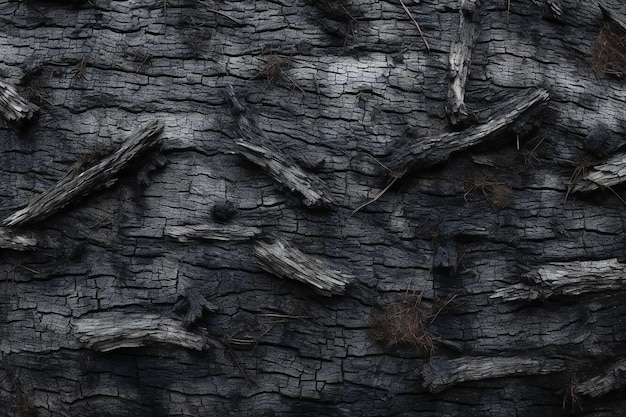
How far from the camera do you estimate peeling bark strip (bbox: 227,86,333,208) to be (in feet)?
6.87

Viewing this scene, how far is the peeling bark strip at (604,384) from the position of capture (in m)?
2.08

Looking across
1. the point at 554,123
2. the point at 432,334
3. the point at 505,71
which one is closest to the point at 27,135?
the point at 432,334

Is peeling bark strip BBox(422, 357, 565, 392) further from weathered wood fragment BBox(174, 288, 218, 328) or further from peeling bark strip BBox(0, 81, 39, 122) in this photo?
peeling bark strip BBox(0, 81, 39, 122)

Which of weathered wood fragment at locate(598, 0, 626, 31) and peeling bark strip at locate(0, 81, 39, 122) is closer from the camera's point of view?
peeling bark strip at locate(0, 81, 39, 122)

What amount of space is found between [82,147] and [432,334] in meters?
1.42

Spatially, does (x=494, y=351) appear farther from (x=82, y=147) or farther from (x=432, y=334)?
(x=82, y=147)

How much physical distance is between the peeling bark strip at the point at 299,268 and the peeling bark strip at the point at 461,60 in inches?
27.6

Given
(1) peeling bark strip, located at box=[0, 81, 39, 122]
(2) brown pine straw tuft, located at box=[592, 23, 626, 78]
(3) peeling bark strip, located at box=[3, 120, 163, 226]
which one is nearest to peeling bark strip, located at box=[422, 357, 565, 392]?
(2) brown pine straw tuft, located at box=[592, 23, 626, 78]

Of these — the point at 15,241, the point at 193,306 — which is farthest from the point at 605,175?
the point at 15,241

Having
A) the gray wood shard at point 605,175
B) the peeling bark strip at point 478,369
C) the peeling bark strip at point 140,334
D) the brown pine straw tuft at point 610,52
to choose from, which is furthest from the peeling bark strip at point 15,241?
the brown pine straw tuft at point 610,52

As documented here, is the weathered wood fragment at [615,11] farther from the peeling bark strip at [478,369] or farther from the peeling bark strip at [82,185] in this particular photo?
the peeling bark strip at [82,185]

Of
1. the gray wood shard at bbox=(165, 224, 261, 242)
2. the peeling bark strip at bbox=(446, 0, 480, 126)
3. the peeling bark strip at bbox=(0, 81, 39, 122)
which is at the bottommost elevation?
the gray wood shard at bbox=(165, 224, 261, 242)

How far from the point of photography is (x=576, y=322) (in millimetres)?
2121

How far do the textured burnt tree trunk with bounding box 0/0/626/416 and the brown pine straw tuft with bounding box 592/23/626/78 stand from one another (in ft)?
0.27
